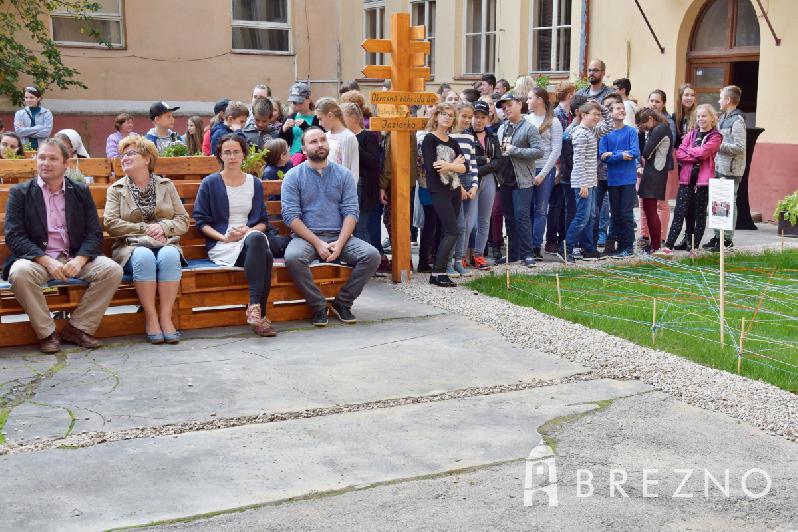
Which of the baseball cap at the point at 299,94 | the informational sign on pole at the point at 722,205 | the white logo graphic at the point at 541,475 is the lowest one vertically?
the white logo graphic at the point at 541,475

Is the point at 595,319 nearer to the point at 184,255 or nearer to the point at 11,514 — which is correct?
the point at 184,255

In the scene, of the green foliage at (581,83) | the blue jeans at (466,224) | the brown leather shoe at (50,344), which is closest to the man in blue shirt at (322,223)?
the brown leather shoe at (50,344)

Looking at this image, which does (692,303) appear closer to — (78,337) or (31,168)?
(78,337)

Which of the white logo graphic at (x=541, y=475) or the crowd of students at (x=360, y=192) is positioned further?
the crowd of students at (x=360, y=192)

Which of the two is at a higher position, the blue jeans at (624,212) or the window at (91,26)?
the window at (91,26)

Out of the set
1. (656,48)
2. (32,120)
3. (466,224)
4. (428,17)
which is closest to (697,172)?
(466,224)

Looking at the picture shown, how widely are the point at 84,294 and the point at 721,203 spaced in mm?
4865

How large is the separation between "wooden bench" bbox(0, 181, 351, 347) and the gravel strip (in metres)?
1.31

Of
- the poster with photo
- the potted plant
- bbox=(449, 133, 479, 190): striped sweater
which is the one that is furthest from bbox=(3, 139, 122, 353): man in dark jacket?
the potted plant

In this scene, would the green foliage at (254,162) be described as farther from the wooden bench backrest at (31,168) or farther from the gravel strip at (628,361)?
the gravel strip at (628,361)

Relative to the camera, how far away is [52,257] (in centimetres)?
759

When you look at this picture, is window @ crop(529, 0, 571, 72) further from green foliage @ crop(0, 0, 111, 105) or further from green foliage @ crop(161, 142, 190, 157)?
green foliage @ crop(161, 142, 190, 157)

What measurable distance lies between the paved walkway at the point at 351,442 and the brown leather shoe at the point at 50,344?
0.41 feet

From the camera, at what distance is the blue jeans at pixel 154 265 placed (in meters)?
7.66
